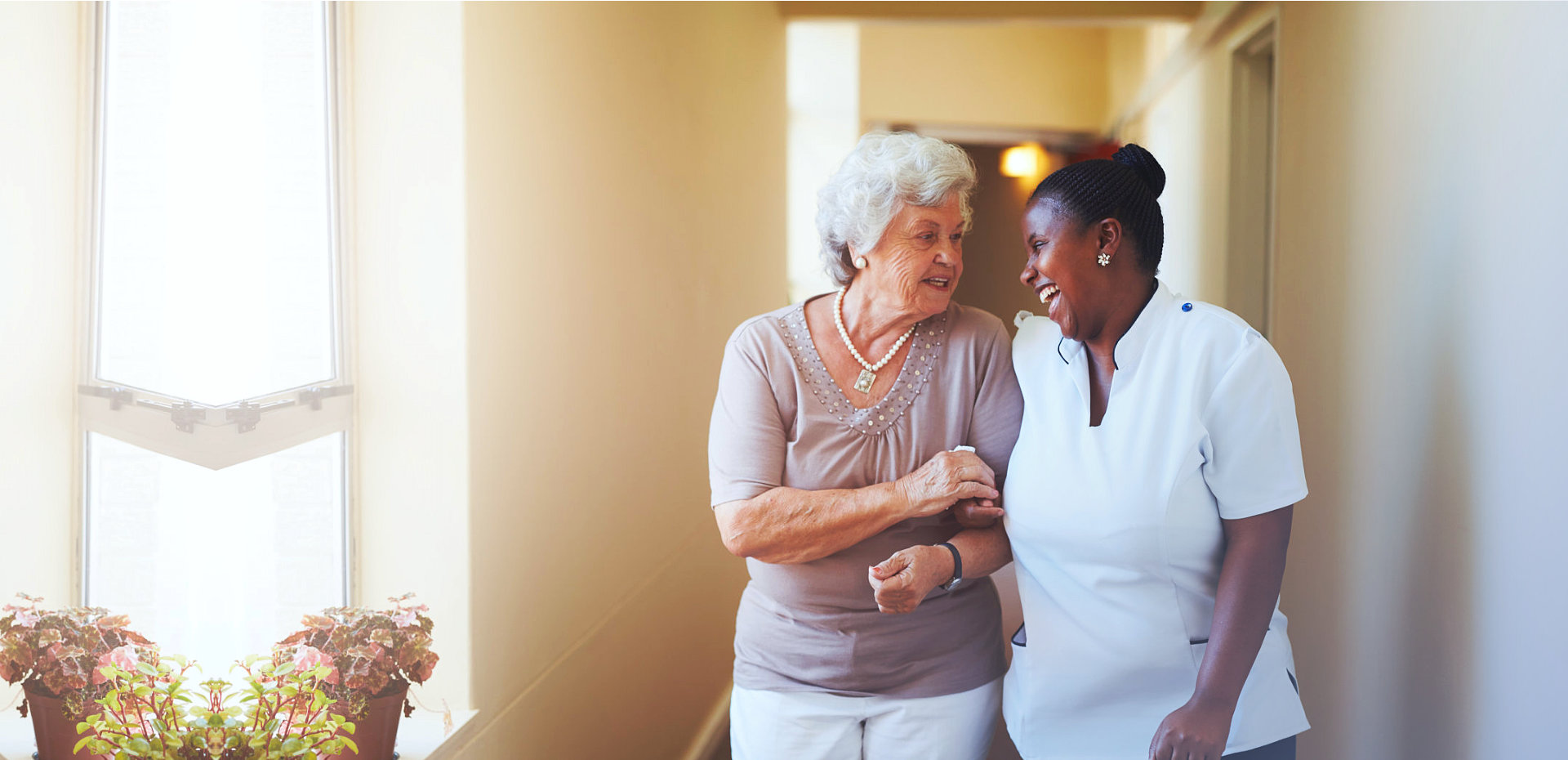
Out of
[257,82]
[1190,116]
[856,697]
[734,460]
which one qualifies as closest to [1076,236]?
[734,460]

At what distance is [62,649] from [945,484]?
1.18m

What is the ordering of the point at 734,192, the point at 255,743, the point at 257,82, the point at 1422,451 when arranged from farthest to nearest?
the point at 734,192 → the point at 1422,451 → the point at 257,82 → the point at 255,743

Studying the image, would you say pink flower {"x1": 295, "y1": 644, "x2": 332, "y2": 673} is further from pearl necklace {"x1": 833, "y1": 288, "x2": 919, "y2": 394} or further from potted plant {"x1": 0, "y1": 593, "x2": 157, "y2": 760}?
pearl necklace {"x1": 833, "y1": 288, "x2": 919, "y2": 394}

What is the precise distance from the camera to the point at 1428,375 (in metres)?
1.70

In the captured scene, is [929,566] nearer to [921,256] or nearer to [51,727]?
[921,256]

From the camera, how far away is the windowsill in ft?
4.59

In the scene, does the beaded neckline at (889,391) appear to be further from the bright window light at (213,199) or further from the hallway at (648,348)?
the bright window light at (213,199)

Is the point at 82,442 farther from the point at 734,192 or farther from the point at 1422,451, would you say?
the point at 734,192

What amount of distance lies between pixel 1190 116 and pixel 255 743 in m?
4.18

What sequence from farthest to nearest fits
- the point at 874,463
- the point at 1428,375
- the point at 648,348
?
the point at 648,348, the point at 1428,375, the point at 874,463

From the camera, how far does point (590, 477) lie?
2260 mm

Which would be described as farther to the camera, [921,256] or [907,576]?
[921,256]

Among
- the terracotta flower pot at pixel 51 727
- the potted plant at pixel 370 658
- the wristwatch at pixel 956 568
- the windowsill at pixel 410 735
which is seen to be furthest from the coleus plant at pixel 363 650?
the wristwatch at pixel 956 568

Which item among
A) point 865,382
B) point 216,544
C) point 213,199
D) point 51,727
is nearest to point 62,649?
point 51,727
